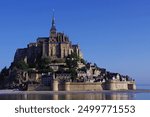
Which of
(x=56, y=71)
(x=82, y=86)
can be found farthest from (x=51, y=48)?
(x=82, y=86)

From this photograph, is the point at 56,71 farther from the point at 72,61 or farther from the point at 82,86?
the point at 82,86

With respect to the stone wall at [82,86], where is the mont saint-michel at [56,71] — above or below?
above

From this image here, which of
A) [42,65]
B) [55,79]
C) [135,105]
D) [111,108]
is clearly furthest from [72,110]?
[42,65]

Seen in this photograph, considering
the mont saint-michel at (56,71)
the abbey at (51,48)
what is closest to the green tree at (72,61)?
the mont saint-michel at (56,71)

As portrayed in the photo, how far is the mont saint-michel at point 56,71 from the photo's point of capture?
5681 cm

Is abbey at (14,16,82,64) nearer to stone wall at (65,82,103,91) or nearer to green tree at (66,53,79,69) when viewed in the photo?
green tree at (66,53,79,69)

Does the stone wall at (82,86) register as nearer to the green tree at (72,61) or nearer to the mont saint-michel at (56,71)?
the mont saint-michel at (56,71)

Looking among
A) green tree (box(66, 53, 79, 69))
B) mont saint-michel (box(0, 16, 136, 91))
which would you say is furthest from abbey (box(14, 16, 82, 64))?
green tree (box(66, 53, 79, 69))

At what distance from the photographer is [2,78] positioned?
63.7m

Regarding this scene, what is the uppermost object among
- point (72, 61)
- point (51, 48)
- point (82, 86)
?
point (51, 48)

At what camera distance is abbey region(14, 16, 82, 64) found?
61.6 m

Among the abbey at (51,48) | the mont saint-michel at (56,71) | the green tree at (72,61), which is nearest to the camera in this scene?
the mont saint-michel at (56,71)

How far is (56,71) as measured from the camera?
60.0m

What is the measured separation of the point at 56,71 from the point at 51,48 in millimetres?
4017
